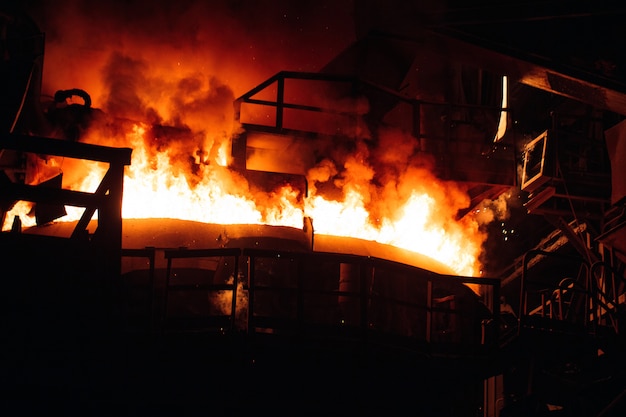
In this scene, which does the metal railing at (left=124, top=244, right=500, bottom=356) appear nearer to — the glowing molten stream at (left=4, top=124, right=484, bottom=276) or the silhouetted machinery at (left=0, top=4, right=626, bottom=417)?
A: the silhouetted machinery at (left=0, top=4, right=626, bottom=417)

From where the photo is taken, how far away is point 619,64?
416 inches

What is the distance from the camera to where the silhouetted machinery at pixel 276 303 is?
250 inches

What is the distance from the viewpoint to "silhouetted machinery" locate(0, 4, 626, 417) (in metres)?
6.34

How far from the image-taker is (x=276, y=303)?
35.2ft

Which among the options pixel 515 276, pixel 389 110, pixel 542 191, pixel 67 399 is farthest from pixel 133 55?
pixel 67 399

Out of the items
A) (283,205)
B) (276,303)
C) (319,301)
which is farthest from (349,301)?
(283,205)

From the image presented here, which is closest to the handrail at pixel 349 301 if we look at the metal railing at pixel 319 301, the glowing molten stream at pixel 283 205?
the metal railing at pixel 319 301

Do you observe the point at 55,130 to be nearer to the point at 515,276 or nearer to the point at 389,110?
the point at 389,110

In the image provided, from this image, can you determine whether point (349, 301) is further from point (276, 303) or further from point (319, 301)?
point (276, 303)

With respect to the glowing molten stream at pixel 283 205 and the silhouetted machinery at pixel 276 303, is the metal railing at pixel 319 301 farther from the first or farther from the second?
the glowing molten stream at pixel 283 205

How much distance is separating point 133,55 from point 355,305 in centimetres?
1158

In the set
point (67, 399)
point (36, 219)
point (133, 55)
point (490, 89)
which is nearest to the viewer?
point (67, 399)

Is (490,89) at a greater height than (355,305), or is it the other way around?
(490,89)

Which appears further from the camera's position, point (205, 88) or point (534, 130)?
point (534, 130)
